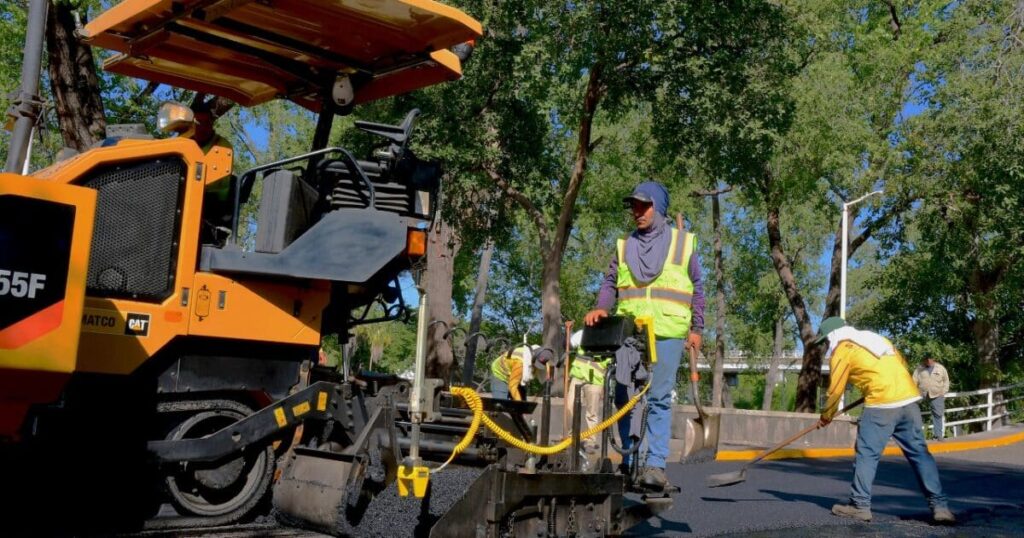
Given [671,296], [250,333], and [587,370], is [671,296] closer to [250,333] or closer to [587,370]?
[250,333]

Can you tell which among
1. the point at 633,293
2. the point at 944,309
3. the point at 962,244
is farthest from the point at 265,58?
the point at 944,309

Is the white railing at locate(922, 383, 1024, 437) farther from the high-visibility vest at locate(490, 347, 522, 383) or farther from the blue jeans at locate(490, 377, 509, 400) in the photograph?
the high-visibility vest at locate(490, 347, 522, 383)

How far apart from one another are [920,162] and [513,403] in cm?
1830

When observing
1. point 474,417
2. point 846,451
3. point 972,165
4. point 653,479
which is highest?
point 972,165

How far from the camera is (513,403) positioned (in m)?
6.54

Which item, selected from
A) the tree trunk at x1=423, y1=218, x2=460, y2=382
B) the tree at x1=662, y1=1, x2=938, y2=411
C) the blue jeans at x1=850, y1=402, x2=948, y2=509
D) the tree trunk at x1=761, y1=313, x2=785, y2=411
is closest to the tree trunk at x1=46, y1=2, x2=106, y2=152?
the tree trunk at x1=423, y1=218, x2=460, y2=382

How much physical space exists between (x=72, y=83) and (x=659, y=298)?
966cm

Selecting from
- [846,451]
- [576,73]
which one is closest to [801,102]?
[576,73]

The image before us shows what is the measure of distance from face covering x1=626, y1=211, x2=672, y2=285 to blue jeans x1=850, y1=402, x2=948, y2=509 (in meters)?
3.11

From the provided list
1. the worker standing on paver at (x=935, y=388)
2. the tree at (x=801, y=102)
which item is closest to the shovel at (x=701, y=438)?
the tree at (x=801, y=102)

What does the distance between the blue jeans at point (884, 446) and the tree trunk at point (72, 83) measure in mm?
9946

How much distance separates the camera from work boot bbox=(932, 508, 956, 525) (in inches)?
296

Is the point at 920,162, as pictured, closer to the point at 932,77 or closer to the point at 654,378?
the point at 932,77

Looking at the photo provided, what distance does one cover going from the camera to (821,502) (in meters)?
8.66
